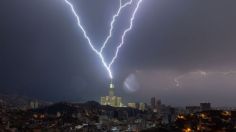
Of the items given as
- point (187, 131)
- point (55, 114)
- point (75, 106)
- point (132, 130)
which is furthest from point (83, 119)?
point (187, 131)

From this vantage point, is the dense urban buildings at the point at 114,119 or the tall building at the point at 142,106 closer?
the dense urban buildings at the point at 114,119

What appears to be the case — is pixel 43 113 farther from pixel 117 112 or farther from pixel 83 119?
pixel 117 112

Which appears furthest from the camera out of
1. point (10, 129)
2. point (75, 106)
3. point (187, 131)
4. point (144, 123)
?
point (75, 106)

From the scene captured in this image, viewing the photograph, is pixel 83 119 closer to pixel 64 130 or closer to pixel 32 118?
pixel 32 118

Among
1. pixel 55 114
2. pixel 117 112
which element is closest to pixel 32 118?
pixel 55 114

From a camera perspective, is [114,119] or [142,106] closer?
[114,119]

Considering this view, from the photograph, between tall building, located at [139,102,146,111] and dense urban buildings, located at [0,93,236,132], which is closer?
dense urban buildings, located at [0,93,236,132]

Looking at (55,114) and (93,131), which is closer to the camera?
(93,131)

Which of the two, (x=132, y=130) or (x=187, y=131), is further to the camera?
(x=132, y=130)

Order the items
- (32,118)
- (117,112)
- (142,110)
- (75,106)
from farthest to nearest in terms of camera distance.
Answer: (142,110) < (117,112) < (75,106) < (32,118)
